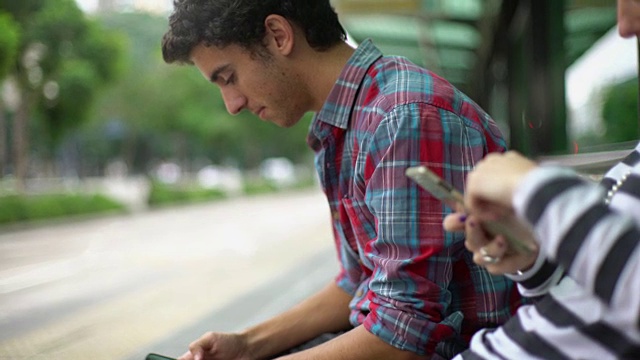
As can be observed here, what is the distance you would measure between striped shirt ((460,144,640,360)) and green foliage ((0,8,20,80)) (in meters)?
7.17

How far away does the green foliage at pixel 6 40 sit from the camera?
23.2 ft

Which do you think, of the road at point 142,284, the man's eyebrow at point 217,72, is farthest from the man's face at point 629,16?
the road at point 142,284

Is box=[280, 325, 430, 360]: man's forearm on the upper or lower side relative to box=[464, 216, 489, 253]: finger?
lower

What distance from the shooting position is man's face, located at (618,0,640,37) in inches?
32.0

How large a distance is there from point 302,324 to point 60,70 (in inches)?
400

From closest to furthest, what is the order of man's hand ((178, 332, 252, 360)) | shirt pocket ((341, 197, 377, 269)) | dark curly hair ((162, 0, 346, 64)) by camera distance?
shirt pocket ((341, 197, 377, 269)) → dark curly hair ((162, 0, 346, 64)) → man's hand ((178, 332, 252, 360))

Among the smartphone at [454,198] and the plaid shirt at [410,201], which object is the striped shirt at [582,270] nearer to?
the smartphone at [454,198]

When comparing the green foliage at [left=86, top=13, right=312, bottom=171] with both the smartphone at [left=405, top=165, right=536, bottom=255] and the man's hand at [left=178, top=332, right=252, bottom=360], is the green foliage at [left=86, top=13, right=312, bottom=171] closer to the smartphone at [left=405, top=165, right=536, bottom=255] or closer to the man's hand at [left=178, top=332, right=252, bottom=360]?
the man's hand at [left=178, top=332, right=252, bottom=360]

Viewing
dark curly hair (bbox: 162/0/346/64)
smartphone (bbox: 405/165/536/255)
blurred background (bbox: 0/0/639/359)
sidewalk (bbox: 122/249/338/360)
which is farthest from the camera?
blurred background (bbox: 0/0/639/359)

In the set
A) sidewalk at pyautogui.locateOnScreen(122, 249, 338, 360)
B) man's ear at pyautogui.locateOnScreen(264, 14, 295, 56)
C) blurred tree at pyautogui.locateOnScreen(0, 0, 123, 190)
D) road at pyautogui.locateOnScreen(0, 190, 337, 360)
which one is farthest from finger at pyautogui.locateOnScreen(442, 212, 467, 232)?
blurred tree at pyautogui.locateOnScreen(0, 0, 123, 190)

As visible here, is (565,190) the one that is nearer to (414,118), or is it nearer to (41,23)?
(414,118)

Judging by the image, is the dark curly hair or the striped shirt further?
the dark curly hair

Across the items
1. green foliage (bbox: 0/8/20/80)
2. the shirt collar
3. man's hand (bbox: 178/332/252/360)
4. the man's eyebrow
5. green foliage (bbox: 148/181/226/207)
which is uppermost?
green foliage (bbox: 0/8/20/80)

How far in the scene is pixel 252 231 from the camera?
10203 millimetres
